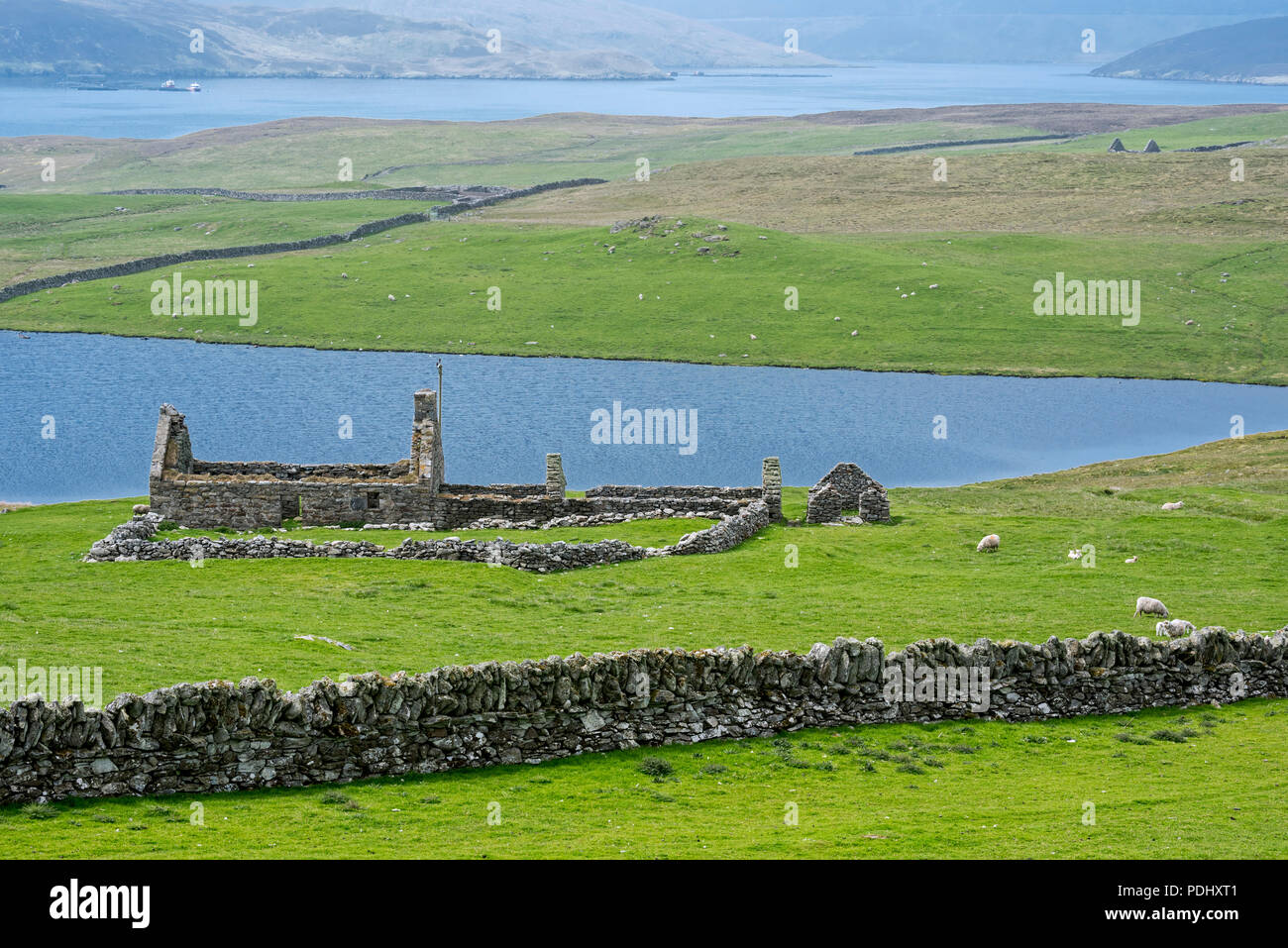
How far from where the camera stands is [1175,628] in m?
28.0

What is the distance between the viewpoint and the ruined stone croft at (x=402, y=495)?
1709 inches

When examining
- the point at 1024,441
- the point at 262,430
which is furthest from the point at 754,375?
the point at 262,430

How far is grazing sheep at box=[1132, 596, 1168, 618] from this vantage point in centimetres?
3044

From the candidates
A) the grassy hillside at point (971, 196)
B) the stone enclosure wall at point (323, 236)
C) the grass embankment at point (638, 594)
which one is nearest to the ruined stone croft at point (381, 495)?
the grass embankment at point (638, 594)

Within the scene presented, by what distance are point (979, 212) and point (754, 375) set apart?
6106cm

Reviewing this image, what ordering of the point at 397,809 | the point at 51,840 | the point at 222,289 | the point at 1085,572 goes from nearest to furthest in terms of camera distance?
the point at 51,840 → the point at 397,809 → the point at 1085,572 → the point at 222,289

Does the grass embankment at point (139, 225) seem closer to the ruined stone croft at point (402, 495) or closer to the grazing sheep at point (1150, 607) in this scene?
the ruined stone croft at point (402, 495)

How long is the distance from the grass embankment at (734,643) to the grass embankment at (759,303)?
61088mm

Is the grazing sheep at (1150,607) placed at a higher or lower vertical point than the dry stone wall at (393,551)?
lower

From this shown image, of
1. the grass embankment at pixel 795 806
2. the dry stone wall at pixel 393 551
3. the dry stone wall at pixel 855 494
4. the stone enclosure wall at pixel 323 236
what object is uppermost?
the stone enclosure wall at pixel 323 236

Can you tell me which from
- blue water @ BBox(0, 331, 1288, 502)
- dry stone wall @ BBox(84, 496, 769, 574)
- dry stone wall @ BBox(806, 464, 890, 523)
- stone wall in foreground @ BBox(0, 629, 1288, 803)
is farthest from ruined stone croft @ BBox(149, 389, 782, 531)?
blue water @ BBox(0, 331, 1288, 502)

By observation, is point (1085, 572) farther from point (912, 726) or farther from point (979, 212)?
point (979, 212)

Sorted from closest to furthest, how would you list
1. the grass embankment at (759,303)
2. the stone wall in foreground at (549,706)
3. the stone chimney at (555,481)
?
the stone wall in foreground at (549,706) < the stone chimney at (555,481) < the grass embankment at (759,303)

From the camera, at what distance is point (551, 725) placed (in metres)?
22.0
